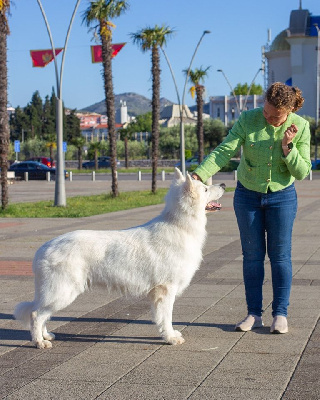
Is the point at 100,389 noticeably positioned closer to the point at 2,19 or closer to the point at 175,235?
the point at 175,235

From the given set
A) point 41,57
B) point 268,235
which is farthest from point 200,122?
point 268,235

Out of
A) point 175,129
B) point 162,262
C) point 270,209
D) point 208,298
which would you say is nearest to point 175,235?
point 162,262

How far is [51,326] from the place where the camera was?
7.12m

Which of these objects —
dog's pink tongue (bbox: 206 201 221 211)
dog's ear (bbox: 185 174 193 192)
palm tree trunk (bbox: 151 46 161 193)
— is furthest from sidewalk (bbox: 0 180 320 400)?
palm tree trunk (bbox: 151 46 161 193)

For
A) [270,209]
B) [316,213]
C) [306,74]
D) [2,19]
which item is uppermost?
[306,74]

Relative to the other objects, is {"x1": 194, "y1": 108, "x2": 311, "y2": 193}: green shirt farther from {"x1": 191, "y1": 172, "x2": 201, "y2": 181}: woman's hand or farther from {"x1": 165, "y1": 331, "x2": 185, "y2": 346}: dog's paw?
{"x1": 165, "y1": 331, "x2": 185, "y2": 346}: dog's paw

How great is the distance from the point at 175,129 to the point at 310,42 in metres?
30.4

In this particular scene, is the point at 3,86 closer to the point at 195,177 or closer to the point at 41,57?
the point at 41,57

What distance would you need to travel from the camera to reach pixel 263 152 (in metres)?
6.55

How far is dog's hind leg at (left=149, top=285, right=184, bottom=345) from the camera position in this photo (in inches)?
245

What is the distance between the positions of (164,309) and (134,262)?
452mm

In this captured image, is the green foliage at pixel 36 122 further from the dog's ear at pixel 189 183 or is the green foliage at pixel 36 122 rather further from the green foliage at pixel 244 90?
the dog's ear at pixel 189 183

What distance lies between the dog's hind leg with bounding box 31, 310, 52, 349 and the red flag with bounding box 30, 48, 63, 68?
22008mm

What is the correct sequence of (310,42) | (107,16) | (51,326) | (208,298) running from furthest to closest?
1. (310,42)
2. (107,16)
3. (208,298)
4. (51,326)
